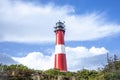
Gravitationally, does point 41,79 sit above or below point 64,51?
below

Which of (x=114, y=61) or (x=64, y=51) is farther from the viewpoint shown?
(x=64, y=51)

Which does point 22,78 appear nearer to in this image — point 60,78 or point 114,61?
point 60,78

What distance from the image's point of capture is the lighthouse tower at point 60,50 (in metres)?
52.1

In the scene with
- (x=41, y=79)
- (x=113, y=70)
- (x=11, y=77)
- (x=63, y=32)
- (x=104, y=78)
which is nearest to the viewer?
(x=11, y=77)

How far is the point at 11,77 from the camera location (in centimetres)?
1880

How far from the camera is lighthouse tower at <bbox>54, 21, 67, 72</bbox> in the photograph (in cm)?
5212

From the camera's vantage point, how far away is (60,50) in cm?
5216

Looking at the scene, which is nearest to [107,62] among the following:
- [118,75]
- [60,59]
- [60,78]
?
[118,75]

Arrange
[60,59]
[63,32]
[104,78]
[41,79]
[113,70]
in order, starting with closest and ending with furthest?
[41,79] → [104,78] → [113,70] → [60,59] → [63,32]

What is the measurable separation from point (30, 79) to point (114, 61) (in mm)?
12346

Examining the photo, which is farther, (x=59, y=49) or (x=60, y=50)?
(x=59, y=49)

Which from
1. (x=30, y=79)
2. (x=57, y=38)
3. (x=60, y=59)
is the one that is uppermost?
(x=57, y=38)

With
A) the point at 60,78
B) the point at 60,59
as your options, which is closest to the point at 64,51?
the point at 60,59

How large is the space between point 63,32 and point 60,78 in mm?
35181
